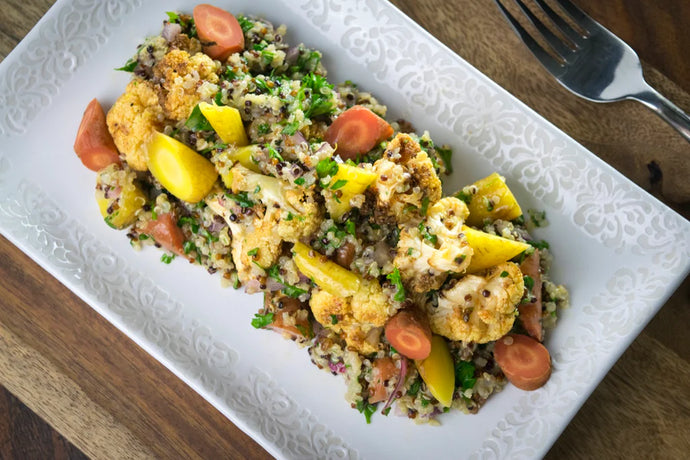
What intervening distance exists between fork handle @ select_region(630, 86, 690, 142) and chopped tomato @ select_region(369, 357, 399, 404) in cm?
208

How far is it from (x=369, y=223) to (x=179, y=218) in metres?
1.11

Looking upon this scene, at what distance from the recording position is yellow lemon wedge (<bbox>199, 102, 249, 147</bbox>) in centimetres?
293

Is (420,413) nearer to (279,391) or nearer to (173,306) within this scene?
(279,391)

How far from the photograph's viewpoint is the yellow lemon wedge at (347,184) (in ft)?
9.16

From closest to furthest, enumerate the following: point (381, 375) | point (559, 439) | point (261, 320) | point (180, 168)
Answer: point (180, 168) → point (381, 375) → point (261, 320) → point (559, 439)

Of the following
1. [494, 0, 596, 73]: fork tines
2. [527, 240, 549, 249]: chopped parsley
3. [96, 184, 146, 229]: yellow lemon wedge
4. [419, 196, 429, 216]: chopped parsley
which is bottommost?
[96, 184, 146, 229]: yellow lemon wedge

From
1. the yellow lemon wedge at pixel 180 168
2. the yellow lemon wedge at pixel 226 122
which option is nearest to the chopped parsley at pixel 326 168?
the yellow lemon wedge at pixel 226 122

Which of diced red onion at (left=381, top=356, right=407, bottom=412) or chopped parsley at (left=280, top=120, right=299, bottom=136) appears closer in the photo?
chopped parsley at (left=280, top=120, right=299, bottom=136)

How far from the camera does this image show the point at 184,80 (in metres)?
3.07

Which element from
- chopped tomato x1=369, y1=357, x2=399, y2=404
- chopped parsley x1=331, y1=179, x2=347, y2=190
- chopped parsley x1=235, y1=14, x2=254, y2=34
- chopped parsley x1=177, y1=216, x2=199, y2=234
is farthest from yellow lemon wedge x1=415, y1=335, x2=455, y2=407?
chopped parsley x1=235, y1=14, x2=254, y2=34

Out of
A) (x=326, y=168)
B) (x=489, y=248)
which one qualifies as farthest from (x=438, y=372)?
(x=326, y=168)

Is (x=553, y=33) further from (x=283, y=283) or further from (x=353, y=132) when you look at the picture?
(x=283, y=283)

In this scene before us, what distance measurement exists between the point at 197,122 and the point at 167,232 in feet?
2.17

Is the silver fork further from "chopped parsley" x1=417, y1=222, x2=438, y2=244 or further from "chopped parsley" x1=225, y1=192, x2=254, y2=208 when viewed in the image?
"chopped parsley" x1=225, y1=192, x2=254, y2=208
